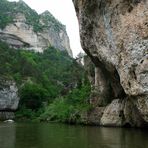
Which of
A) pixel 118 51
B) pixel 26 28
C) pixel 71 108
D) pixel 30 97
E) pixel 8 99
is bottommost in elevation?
pixel 71 108

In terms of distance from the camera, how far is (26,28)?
13212 centimetres

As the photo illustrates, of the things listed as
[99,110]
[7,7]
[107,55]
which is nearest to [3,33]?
[7,7]

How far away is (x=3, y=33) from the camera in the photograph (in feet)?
412

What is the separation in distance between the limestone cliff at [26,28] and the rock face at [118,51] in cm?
8441

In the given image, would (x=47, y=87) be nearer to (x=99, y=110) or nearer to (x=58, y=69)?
(x=58, y=69)

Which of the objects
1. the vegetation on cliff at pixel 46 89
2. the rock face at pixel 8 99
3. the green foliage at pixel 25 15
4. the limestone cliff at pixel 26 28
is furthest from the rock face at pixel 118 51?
the green foliage at pixel 25 15

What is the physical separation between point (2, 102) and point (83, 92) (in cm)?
2040

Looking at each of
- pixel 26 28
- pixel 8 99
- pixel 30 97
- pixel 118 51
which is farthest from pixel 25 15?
pixel 118 51

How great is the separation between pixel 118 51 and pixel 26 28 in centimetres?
10392

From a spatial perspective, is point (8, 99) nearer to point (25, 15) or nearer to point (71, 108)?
point (71, 108)

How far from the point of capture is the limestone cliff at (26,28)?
5012 inches

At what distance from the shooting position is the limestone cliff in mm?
127312

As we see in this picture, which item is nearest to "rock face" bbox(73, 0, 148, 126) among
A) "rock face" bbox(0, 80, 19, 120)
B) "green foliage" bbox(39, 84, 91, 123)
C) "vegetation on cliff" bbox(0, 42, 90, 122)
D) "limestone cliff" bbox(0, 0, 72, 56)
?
"green foliage" bbox(39, 84, 91, 123)

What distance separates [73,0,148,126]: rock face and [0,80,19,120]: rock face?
27.9 m
